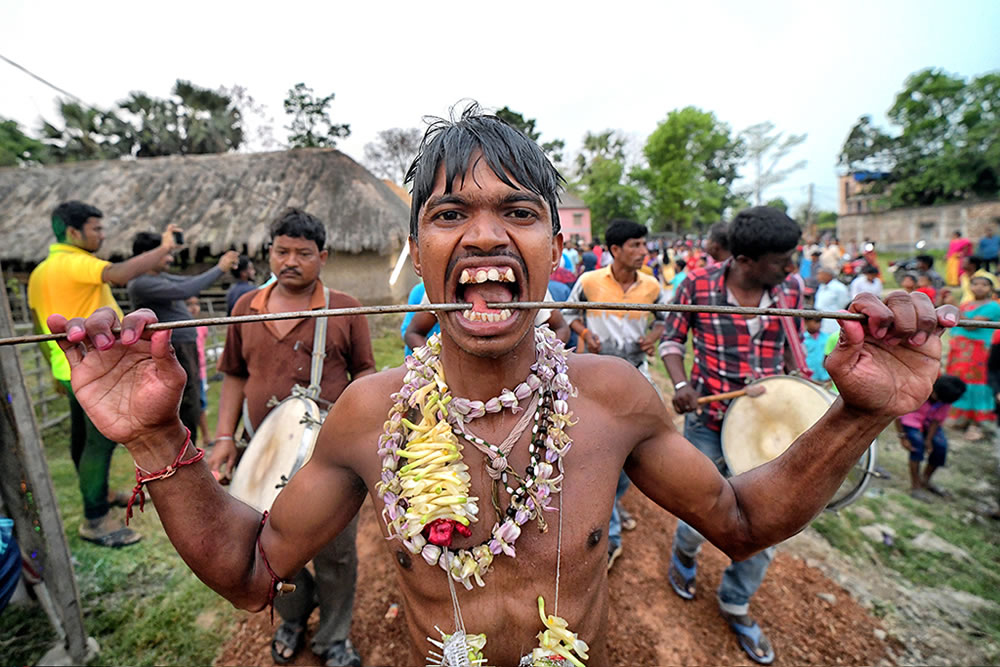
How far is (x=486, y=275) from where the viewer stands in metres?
1.49

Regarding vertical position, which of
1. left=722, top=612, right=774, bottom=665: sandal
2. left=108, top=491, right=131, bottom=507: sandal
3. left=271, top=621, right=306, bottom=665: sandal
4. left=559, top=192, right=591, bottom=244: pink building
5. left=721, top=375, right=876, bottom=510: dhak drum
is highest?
left=559, top=192, right=591, bottom=244: pink building

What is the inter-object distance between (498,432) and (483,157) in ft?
2.97

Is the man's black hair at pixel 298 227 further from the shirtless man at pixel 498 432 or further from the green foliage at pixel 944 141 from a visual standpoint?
the green foliage at pixel 944 141

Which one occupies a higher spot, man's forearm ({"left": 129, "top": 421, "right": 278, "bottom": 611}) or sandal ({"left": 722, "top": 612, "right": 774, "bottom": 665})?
man's forearm ({"left": 129, "top": 421, "right": 278, "bottom": 611})

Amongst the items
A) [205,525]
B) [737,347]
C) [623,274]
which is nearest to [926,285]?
[623,274]

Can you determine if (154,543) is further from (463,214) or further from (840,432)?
(840,432)

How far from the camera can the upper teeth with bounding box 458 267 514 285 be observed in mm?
1492

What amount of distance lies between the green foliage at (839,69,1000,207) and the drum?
43.2 metres

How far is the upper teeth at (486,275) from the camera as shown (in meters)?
1.49

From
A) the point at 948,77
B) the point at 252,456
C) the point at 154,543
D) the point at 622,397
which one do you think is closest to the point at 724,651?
the point at 622,397

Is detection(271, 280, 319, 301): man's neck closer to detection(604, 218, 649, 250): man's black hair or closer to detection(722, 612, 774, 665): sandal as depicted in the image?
detection(604, 218, 649, 250): man's black hair

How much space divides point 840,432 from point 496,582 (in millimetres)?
1123

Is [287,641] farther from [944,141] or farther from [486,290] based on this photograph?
[944,141]

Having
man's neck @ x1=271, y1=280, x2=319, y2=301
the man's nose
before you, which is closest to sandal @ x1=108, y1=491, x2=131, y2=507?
man's neck @ x1=271, y1=280, x2=319, y2=301
